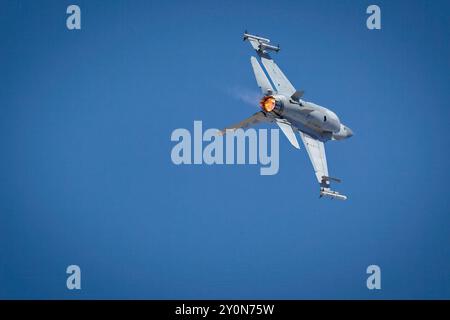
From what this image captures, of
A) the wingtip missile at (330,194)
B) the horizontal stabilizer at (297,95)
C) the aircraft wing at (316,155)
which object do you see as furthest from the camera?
the aircraft wing at (316,155)

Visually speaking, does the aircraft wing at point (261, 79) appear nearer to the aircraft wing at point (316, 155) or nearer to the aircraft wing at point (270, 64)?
the aircraft wing at point (270, 64)

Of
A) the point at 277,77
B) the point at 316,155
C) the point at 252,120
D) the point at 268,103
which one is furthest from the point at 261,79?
the point at 316,155

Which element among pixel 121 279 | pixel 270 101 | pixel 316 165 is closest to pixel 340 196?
pixel 316 165

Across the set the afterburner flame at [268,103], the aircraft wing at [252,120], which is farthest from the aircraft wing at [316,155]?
the afterburner flame at [268,103]

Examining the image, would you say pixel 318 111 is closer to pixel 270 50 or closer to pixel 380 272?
pixel 270 50

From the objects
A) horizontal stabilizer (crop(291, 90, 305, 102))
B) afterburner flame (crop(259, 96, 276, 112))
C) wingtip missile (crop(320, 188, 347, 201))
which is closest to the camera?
afterburner flame (crop(259, 96, 276, 112))

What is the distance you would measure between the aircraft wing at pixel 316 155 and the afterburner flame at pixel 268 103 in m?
2.00

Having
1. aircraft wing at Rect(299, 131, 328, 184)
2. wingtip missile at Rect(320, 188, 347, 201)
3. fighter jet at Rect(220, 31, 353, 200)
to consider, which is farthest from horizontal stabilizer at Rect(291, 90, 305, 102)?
wingtip missile at Rect(320, 188, 347, 201)

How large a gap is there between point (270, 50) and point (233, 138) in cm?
542

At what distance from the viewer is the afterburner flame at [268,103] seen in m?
37.8

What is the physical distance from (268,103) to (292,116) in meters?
0.98

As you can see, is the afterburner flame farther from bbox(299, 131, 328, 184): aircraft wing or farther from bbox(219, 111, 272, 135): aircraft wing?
bbox(299, 131, 328, 184): aircraft wing

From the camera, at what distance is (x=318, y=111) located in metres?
39.1

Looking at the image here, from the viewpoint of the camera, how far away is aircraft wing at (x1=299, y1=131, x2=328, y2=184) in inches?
1553
